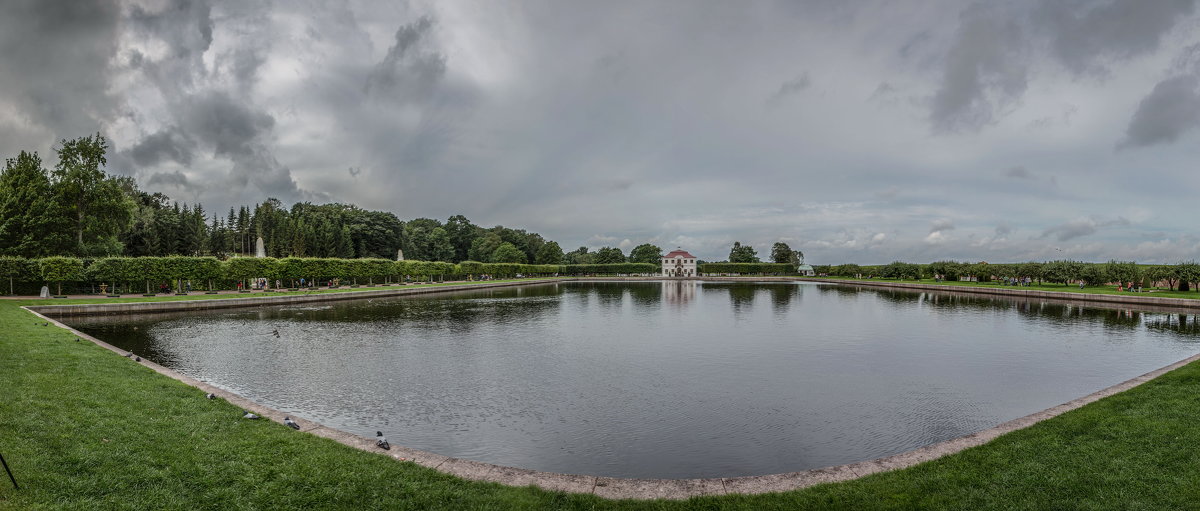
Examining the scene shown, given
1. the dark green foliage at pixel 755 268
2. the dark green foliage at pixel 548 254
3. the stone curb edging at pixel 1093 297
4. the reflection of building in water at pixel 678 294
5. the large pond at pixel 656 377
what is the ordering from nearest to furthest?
the large pond at pixel 656 377, the stone curb edging at pixel 1093 297, the reflection of building in water at pixel 678 294, the dark green foliage at pixel 755 268, the dark green foliage at pixel 548 254

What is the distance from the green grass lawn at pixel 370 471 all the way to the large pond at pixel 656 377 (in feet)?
5.86

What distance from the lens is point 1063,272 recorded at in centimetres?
5006

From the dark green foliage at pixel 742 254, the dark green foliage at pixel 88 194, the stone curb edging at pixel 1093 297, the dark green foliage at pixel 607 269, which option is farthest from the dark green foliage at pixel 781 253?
the dark green foliage at pixel 88 194

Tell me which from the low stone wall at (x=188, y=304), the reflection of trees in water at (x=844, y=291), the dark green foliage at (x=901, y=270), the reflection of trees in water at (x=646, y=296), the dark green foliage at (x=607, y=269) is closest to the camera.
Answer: the low stone wall at (x=188, y=304)

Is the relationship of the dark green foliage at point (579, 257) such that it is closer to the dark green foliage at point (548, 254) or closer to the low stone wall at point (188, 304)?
the dark green foliage at point (548, 254)

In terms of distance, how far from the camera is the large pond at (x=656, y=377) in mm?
7934

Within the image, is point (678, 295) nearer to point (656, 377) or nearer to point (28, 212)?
point (656, 377)

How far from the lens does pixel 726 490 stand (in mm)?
5223

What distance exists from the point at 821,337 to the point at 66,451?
19.6 m

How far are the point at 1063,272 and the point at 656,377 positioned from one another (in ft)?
189

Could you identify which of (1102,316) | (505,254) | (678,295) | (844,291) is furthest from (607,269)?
(1102,316)

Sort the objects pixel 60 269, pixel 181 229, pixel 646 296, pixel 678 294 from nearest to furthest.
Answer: pixel 60 269, pixel 646 296, pixel 678 294, pixel 181 229

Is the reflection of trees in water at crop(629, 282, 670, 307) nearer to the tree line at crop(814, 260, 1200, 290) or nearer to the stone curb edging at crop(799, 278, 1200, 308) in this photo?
the stone curb edging at crop(799, 278, 1200, 308)

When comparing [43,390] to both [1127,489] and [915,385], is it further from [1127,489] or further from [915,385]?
[915,385]
